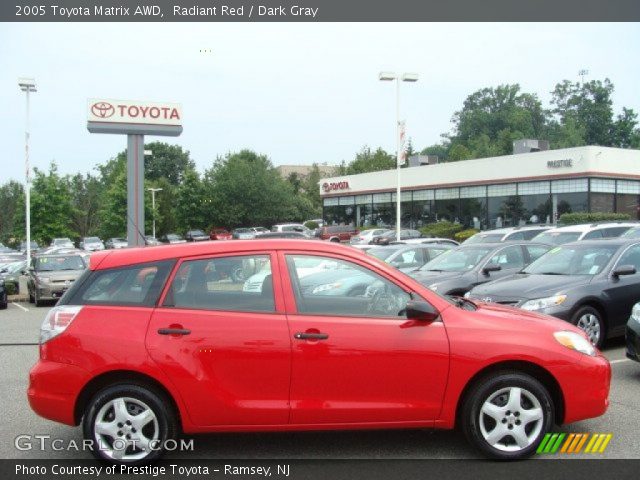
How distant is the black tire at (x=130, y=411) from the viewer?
4840 millimetres

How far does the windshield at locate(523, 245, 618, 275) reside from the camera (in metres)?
9.55

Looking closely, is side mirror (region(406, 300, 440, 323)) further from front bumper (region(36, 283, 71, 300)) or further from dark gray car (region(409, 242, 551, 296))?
front bumper (region(36, 283, 71, 300))

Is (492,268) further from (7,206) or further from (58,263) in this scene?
(7,206)

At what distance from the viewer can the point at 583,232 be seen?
17078mm

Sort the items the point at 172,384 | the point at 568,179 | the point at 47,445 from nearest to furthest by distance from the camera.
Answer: the point at 172,384 < the point at 47,445 < the point at 568,179

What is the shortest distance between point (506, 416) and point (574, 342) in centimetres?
80

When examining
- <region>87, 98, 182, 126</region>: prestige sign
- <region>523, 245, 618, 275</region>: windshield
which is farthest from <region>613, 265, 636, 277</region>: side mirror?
<region>87, 98, 182, 126</region>: prestige sign

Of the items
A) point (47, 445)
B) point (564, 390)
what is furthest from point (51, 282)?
point (564, 390)

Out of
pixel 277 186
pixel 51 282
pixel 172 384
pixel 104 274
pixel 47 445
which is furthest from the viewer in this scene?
pixel 277 186

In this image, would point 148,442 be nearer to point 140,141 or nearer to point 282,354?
point 282,354

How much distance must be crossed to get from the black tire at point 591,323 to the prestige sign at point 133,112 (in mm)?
21382

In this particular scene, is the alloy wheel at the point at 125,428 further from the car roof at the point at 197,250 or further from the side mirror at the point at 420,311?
the side mirror at the point at 420,311

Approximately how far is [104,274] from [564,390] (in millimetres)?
3539

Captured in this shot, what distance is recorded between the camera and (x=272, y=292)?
16.5 ft
